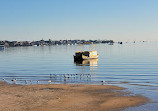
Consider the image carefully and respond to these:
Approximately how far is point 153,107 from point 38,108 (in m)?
12.8

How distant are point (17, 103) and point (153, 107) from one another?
15.5m

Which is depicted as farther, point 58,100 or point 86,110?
point 58,100

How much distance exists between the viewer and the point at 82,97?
1183 inches

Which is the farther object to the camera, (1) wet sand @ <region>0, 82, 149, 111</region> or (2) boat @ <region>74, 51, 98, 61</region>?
(2) boat @ <region>74, 51, 98, 61</region>

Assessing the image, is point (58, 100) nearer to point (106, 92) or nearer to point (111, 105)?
point (111, 105)

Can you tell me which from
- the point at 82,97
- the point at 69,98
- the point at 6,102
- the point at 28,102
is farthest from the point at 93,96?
the point at 6,102

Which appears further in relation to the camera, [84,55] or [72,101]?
[84,55]

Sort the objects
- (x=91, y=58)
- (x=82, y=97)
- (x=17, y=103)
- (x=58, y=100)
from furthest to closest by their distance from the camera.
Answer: (x=91, y=58) < (x=82, y=97) < (x=58, y=100) < (x=17, y=103)

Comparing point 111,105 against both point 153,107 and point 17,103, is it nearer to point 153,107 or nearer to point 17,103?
point 153,107

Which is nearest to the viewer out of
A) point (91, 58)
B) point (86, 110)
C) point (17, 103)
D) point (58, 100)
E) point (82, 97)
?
point (86, 110)

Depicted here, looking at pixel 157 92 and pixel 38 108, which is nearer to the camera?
pixel 38 108

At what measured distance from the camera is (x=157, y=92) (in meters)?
33.5

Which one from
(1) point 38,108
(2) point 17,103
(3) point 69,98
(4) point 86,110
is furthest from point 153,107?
(2) point 17,103

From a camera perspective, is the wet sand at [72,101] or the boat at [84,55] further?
the boat at [84,55]
